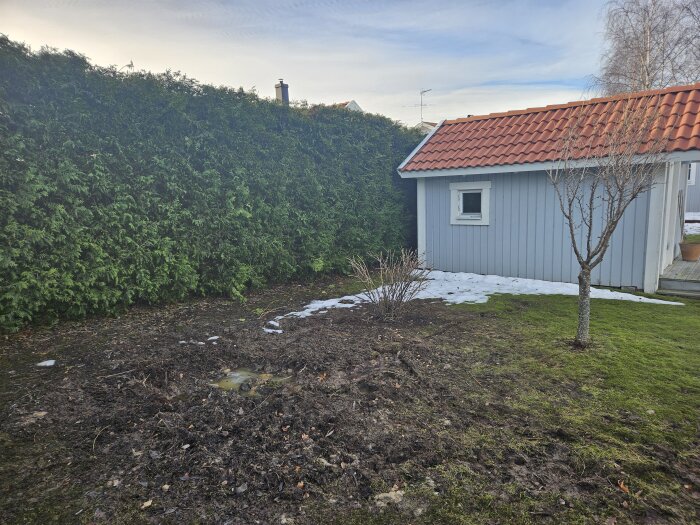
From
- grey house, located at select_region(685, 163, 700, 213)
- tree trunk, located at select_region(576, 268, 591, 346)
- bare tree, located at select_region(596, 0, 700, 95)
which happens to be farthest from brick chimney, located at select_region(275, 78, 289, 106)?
bare tree, located at select_region(596, 0, 700, 95)

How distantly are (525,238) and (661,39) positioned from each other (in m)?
19.4

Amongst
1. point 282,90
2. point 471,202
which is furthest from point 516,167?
point 282,90

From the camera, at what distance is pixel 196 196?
6.71 meters

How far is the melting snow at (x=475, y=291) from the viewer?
6.69 m

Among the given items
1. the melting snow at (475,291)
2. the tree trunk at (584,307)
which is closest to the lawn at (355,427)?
the tree trunk at (584,307)

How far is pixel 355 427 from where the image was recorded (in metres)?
2.99

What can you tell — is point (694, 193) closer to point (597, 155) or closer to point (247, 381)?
point (597, 155)

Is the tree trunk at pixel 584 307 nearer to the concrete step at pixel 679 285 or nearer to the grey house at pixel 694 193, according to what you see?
the concrete step at pixel 679 285

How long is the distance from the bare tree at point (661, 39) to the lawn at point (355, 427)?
20641mm

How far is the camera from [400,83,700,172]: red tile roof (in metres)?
6.77

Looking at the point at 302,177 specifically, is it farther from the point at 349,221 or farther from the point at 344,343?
the point at 344,343

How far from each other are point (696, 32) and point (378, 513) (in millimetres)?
26781

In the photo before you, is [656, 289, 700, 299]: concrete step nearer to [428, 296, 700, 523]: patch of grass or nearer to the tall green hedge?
[428, 296, 700, 523]: patch of grass

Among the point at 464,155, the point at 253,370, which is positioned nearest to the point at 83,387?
the point at 253,370
